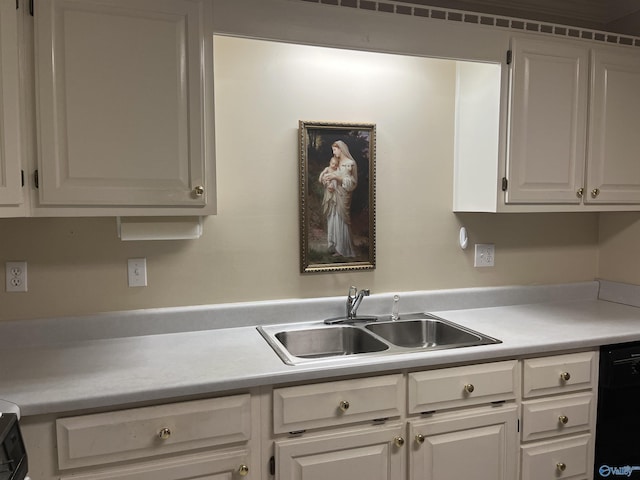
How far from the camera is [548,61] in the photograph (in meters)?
2.14

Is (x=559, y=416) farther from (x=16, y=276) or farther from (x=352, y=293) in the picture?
(x=16, y=276)

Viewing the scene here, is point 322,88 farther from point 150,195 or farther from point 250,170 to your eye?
point 150,195

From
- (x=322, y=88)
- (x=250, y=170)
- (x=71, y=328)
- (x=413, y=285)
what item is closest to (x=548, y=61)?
(x=322, y=88)

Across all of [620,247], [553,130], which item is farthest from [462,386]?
[620,247]

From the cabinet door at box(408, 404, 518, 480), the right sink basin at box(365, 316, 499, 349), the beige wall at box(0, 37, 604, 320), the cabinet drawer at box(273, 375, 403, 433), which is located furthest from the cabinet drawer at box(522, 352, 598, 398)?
the beige wall at box(0, 37, 604, 320)

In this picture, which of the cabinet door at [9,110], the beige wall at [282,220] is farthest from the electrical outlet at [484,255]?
the cabinet door at [9,110]

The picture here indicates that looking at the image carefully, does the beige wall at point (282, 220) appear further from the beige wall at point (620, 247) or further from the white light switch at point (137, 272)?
the beige wall at point (620, 247)

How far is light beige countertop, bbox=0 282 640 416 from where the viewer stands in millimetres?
1442

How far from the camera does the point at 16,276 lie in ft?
6.12

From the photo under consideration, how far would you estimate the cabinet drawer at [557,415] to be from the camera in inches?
74.4

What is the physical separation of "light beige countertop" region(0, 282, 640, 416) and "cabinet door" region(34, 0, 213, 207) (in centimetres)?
54

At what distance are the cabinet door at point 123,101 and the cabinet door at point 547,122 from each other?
4.21 ft

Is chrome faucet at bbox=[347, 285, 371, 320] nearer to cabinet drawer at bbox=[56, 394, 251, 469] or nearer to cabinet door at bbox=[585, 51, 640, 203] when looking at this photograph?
cabinet drawer at bbox=[56, 394, 251, 469]

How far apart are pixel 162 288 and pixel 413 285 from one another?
3.79 ft
